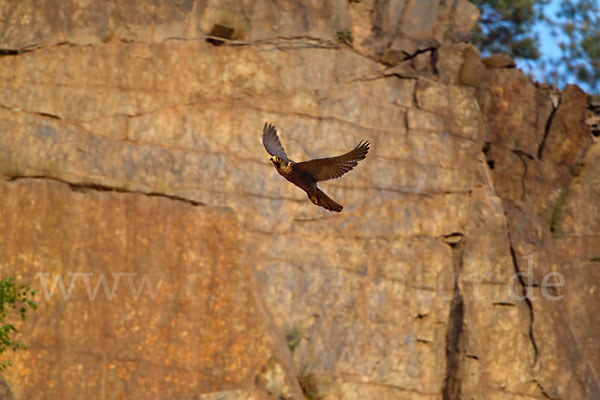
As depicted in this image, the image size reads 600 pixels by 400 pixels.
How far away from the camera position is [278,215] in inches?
374

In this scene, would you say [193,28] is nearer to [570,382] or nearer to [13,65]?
[13,65]

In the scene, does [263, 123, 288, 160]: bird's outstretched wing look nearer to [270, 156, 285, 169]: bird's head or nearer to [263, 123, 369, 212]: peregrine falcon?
[263, 123, 369, 212]: peregrine falcon

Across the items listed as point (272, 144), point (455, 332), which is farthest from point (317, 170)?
point (455, 332)

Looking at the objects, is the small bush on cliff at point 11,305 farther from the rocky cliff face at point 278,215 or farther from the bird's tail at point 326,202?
the bird's tail at point 326,202

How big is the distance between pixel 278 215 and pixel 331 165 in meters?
4.06

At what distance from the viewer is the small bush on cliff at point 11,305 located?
7785 millimetres

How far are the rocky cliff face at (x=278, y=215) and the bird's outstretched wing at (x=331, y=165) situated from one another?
11.6 ft

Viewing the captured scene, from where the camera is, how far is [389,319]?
9.73 meters

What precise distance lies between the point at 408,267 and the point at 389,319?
21.4 inches

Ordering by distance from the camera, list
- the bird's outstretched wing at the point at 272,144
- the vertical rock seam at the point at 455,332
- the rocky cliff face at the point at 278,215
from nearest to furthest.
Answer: the bird's outstretched wing at the point at 272,144 < the rocky cliff face at the point at 278,215 < the vertical rock seam at the point at 455,332

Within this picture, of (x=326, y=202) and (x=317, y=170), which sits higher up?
(x=317, y=170)

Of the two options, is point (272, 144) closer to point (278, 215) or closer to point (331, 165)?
point (331, 165)

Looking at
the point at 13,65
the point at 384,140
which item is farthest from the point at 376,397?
the point at 13,65

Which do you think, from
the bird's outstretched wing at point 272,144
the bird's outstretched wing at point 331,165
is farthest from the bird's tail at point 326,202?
the bird's outstretched wing at point 272,144
